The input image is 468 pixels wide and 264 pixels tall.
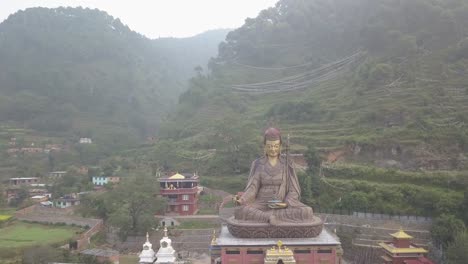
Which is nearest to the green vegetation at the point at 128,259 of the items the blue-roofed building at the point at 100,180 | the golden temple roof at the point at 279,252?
the golden temple roof at the point at 279,252

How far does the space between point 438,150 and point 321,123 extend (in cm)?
1197

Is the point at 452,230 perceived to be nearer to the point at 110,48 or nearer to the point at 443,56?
the point at 443,56

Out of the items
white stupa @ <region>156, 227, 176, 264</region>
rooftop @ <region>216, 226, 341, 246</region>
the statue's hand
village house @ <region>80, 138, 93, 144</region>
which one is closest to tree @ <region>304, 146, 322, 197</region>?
the statue's hand

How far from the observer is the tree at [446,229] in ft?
70.7

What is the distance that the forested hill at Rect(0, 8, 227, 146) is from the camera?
215ft

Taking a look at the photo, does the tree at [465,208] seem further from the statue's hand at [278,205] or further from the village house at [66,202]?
the village house at [66,202]

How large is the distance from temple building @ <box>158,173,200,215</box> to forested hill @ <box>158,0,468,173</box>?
17.9ft

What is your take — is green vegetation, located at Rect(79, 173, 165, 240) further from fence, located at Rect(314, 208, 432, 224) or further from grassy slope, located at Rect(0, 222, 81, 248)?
fence, located at Rect(314, 208, 432, 224)

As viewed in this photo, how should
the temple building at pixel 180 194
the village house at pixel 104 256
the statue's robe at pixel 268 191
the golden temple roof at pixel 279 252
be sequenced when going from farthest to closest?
the temple building at pixel 180 194, the village house at pixel 104 256, the statue's robe at pixel 268 191, the golden temple roof at pixel 279 252

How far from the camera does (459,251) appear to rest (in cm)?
1911

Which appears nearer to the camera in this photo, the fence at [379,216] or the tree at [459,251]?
the tree at [459,251]

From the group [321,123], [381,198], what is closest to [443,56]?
[321,123]

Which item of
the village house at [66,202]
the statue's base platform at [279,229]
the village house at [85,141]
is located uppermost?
the village house at [85,141]

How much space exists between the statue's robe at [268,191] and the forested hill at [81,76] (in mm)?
45692
